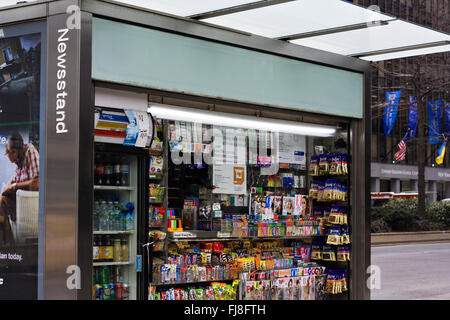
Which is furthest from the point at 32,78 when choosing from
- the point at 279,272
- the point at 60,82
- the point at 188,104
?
the point at 279,272

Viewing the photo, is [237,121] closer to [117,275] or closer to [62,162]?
A: [117,275]

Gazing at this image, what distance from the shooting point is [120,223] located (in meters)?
7.24

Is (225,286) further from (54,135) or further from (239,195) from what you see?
(54,135)

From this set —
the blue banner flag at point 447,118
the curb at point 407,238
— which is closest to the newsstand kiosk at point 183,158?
the curb at point 407,238

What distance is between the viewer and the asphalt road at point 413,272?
1234cm

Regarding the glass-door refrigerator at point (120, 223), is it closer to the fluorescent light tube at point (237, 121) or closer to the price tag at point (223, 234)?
the fluorescent light tube at point (237, 121)

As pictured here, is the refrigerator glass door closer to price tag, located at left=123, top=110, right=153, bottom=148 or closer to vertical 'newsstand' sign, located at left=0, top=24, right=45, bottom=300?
price tag, located at left=123, top=110, right=153, bottom=148

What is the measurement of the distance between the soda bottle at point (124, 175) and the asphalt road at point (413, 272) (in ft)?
20.7

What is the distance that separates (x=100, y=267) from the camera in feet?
23.7

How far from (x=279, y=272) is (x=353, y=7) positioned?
11.6 ft

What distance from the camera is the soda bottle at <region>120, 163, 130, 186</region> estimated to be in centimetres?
722

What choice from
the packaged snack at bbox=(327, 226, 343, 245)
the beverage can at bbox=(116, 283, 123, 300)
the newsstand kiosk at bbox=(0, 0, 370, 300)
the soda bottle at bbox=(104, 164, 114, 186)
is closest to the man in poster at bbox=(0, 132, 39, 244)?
the newsstand kiosk at bbox=(0, 0, 370, 300)

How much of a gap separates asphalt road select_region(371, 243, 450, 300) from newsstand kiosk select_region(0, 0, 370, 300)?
3668mm
